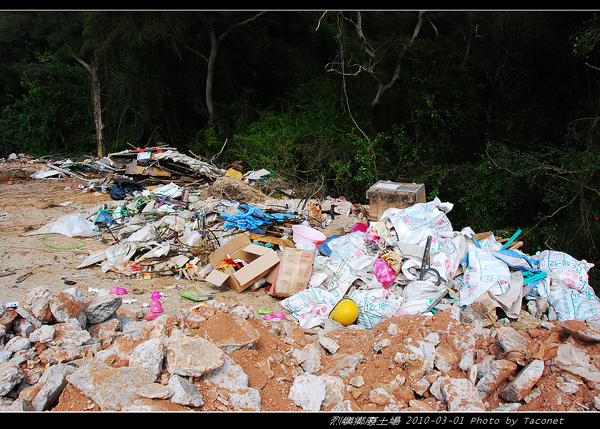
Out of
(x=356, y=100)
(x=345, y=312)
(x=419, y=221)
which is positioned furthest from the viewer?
(x=356, y=100)

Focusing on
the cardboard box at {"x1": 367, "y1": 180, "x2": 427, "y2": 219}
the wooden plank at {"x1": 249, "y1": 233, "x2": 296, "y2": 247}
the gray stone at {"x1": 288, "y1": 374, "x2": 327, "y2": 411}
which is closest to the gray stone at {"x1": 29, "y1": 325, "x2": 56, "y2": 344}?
the gray stone at {"x1": 288, "y1": 374, "x2": 327, "y2": 411}

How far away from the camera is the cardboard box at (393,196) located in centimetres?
625

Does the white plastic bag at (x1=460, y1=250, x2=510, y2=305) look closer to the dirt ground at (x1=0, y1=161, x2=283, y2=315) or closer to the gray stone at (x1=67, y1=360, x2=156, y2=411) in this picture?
the dirt ground at (x1=0, y1=161, x2=283, y2=315)

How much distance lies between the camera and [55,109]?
51.4ft

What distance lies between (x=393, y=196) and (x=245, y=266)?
2.68 m

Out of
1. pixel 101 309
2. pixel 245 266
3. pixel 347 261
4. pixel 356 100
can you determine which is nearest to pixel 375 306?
pixel 347 261

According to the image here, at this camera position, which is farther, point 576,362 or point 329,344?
point 329,344

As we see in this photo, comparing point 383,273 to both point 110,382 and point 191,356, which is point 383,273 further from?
point 110,382

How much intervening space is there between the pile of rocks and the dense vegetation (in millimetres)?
5359

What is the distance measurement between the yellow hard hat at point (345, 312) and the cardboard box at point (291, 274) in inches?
26.6

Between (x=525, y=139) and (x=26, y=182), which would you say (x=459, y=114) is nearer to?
(x=525, y=139)

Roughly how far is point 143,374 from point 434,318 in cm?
235

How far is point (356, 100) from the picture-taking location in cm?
1133
